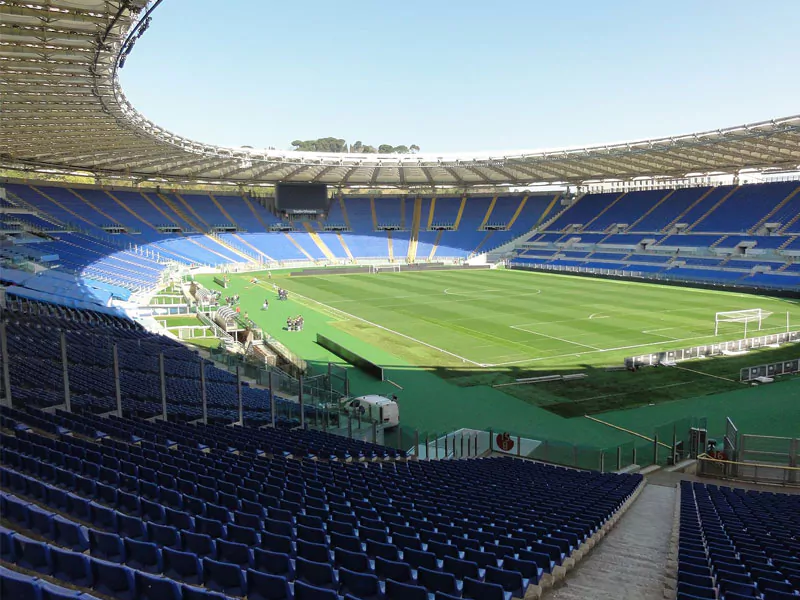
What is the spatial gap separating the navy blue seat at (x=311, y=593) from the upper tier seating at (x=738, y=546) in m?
3.29

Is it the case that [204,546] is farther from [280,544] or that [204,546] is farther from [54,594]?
[54,594]

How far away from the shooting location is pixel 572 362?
2748cm

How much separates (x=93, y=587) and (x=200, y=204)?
7751cm

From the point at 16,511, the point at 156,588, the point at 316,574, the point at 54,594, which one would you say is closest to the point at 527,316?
the point at 316,574

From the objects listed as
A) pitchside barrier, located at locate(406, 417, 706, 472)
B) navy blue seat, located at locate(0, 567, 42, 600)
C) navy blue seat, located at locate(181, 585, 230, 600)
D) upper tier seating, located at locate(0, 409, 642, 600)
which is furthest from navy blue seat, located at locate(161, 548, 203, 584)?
pitchside barrier, located at locate(406, 417, 706, 472)

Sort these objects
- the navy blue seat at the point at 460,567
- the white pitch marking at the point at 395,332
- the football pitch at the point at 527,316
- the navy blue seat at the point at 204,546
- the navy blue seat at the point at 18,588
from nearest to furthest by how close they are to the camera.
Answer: the navy blue seat at the point at 18,588 < the navy blue seat at the point at 204,546 < the navy blue seat at the point at 460,567 < the white pitch marking at the point at 395,332 < the football pitch at the point at 527,316

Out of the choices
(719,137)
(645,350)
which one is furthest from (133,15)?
(719,137)

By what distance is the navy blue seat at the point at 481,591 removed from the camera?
17.7ft

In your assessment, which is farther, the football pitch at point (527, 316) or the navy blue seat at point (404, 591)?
the football pitch at point (527, 316)

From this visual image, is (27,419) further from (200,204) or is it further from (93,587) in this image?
(200,204)

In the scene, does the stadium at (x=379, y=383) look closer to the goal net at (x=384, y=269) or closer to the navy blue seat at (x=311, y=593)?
the navy blue seat at (x=311, y=593)

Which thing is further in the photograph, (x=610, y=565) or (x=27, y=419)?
(x=27, y=419)

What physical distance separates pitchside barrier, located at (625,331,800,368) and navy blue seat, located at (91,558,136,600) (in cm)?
2443

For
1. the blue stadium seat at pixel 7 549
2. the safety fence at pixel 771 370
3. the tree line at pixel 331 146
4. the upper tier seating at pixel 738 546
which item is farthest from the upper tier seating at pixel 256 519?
the tree line at pixel 331 146
